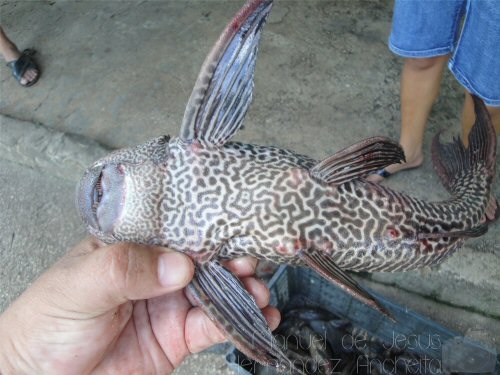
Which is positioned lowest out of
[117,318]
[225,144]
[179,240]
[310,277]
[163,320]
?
[310,277]

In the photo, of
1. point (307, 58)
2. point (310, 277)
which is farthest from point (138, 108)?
point (310, 277)

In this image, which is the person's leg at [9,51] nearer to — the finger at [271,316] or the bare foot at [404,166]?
the bare foot at [404,166]

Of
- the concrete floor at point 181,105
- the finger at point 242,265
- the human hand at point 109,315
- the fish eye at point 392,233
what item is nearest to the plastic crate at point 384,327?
the concrete floor at point 181,105

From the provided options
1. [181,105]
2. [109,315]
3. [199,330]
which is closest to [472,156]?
[199,330]

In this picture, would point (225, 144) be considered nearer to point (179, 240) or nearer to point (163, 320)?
point (179, 240)

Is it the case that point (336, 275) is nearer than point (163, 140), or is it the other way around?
point (336, 275)

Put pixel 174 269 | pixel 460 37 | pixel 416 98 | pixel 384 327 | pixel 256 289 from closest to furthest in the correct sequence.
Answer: pixel 174 269, pixel 256 289, pixel 460 37, pixel 384 327, pixel 416 98

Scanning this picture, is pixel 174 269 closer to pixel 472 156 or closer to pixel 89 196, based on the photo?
pixel 89 196
